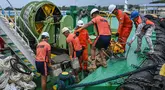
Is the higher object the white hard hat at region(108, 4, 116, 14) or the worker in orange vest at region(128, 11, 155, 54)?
the white hard hat at region(108, 4, 116, 14)

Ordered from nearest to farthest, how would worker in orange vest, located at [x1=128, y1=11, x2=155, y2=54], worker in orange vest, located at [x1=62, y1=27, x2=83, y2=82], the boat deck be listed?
the boat deck → worker in orange vest, located at [x1=62, y1=27, x2=83, y2=82] → worker in orange vest, located at [x1=128, y1=11, x2=155, y2=54]

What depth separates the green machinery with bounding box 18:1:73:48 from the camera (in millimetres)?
9137

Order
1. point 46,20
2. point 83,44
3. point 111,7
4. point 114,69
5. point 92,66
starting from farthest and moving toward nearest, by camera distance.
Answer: point 46,20
point 83,44
point 111,7
point 92,66
point 114,69

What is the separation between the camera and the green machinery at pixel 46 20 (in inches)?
360

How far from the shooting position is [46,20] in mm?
9219

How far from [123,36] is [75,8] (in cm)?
424

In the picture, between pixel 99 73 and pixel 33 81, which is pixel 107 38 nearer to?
pixel 99 73

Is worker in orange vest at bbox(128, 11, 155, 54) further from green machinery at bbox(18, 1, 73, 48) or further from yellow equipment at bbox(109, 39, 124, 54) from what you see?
green machinery at bbox(18, 1, 73, 48)

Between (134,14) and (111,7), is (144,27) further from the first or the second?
(111,7)

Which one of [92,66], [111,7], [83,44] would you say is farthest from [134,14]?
[92,66]

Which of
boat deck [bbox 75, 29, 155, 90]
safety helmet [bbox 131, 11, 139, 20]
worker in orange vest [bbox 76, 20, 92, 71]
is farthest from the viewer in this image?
worker in orange vest [bbox 76, 20, 92, 71]

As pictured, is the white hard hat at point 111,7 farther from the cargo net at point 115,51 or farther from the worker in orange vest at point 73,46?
the worker in orange vest at point 73,46

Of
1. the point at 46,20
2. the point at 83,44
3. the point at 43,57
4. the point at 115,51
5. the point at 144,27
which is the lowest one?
the point at 115,51

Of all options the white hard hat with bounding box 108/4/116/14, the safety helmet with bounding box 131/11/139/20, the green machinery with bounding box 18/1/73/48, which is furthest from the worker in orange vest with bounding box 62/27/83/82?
the green machinery with bounding box 18/1/73/48
